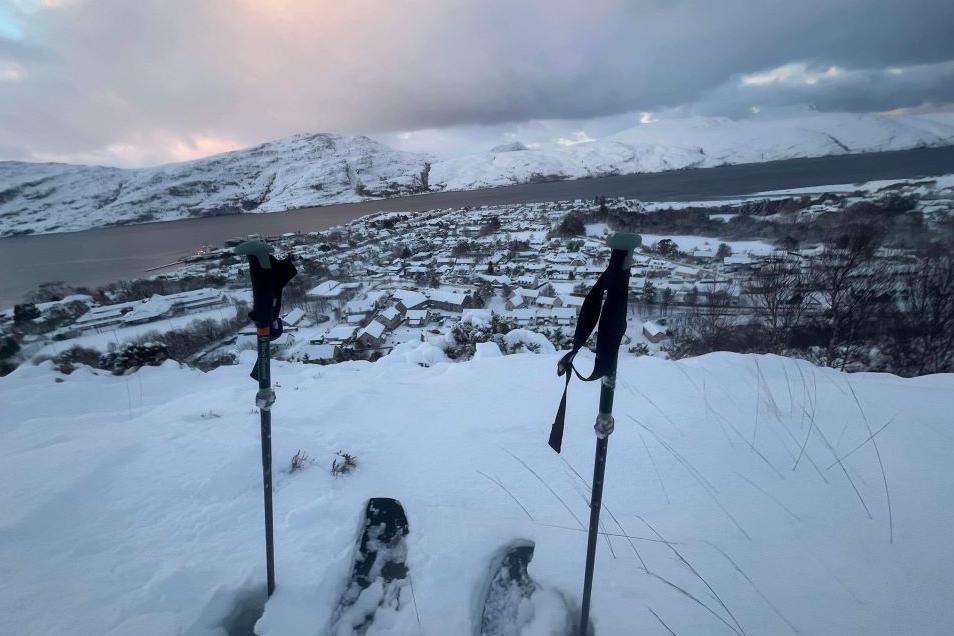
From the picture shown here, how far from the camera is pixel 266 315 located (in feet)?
4.78

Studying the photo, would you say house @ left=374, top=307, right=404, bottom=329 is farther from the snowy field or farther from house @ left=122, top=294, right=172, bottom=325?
the snowy field

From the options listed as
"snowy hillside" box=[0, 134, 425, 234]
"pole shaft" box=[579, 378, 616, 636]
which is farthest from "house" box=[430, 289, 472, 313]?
"snowy hillside" box=[0, 134, 425, 234]

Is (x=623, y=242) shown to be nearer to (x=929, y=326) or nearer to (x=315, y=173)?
(x=929, y=326)

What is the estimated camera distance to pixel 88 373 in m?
5.85

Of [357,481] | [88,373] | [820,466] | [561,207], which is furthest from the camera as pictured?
[561,207]

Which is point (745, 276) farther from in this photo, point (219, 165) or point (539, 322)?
point (219, 165)

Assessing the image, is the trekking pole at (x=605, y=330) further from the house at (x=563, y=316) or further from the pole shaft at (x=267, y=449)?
the house at (x=563, y=316)

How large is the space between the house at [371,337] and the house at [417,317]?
2.11m

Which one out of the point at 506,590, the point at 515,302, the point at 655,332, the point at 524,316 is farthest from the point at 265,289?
the point at 515,302

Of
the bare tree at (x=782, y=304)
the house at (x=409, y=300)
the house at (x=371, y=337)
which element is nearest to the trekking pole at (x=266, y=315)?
the bare tree at (x=782, y=304)

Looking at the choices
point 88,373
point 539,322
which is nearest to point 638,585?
point 88,373

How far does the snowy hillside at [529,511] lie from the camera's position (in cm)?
150

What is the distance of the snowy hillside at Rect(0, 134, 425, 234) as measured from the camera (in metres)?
93.8

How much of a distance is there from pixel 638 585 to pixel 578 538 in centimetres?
33
